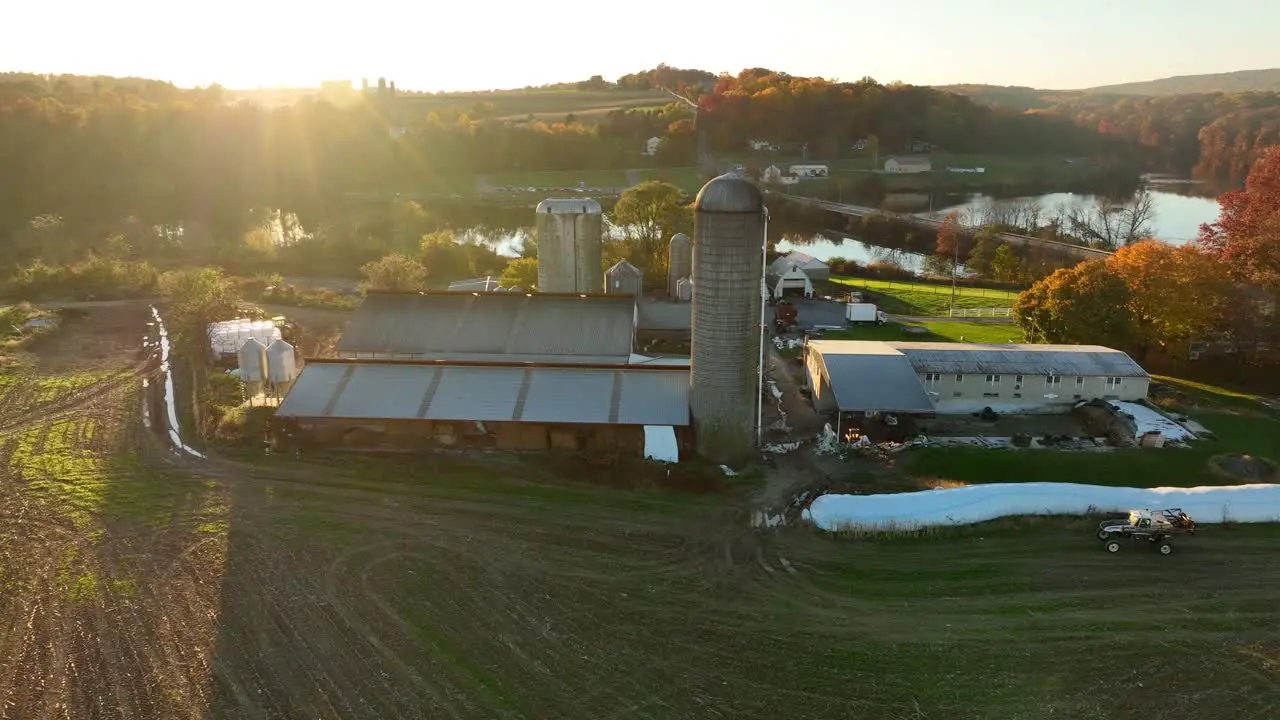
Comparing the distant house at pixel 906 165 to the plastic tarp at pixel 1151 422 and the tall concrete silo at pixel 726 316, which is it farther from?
the tall concrete silo at pixel 726 316

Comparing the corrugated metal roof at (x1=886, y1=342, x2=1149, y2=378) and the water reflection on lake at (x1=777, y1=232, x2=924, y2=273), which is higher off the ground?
the water reflection on lake at (x1=777, y1=232, x2=924, y2=273)

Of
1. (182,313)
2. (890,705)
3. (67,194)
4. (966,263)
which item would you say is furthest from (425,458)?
(67,194)

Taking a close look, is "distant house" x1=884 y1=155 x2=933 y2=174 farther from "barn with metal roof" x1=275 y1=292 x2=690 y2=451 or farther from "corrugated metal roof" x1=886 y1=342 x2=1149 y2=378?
"barn with metal roof" x1=275 y1=292 x2=690 y2=451

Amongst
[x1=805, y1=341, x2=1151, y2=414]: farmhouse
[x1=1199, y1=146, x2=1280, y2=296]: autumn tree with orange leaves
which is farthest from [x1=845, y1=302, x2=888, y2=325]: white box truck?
[x1=1199, y1=146, x2=1280, y2=296]: autumn tree with orange leaves

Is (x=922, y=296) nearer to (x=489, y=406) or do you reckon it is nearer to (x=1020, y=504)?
(x=1020, y=504)

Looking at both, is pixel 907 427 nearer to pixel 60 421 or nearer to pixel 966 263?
pixel 60 421

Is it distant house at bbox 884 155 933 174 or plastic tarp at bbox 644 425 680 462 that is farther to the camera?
distant house at bbox 884 155 933 174
